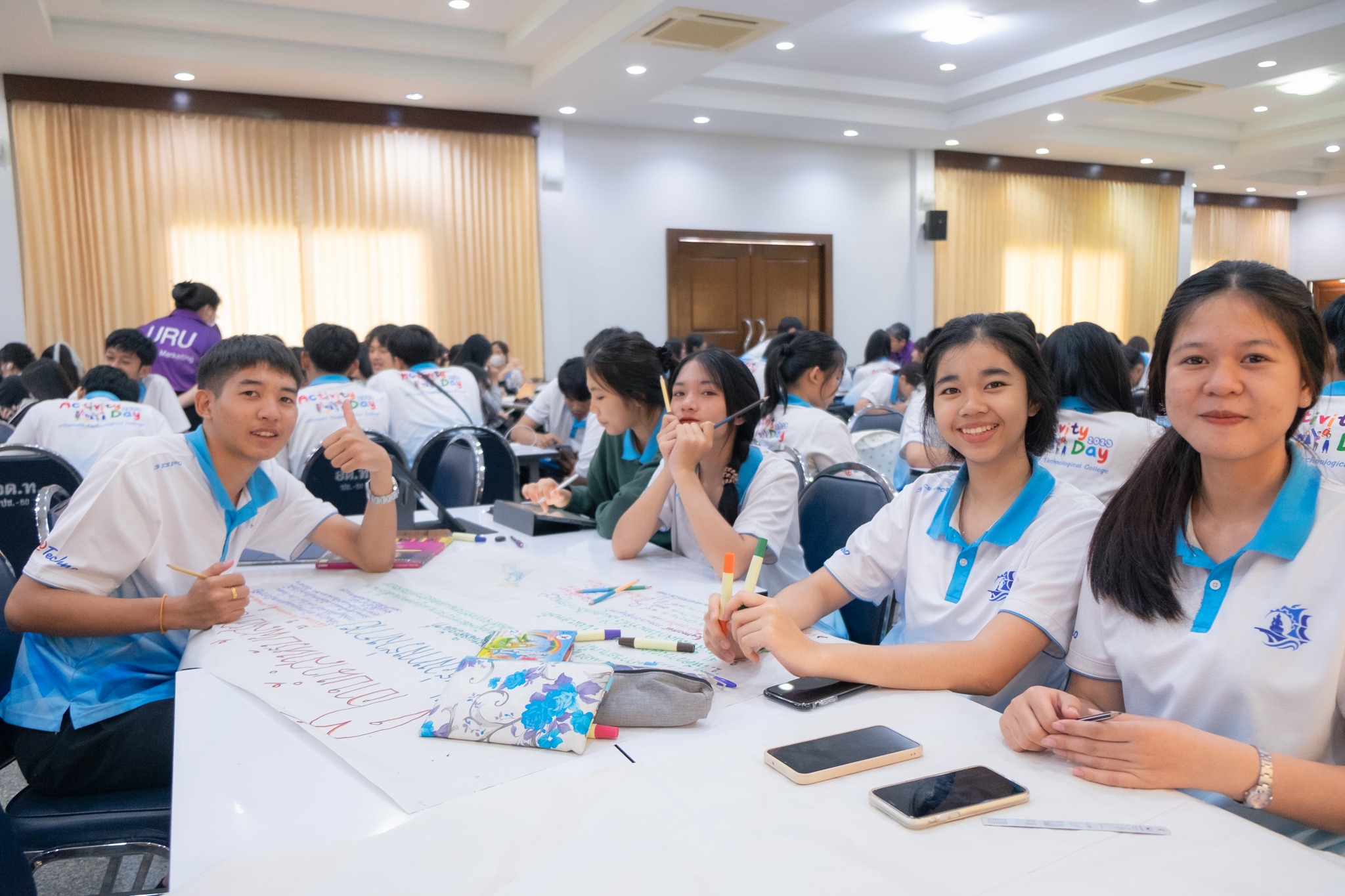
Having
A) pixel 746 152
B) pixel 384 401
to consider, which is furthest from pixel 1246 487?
pixel 746 152

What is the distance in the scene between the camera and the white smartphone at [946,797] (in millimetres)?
924

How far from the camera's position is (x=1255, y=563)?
3.86 ft

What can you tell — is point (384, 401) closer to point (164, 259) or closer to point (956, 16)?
point (164, 259)

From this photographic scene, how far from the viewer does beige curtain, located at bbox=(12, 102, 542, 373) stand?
701 centimetres

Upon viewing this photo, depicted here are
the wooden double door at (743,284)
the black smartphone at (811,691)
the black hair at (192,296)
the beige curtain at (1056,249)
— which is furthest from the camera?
the beige curtain at (1056,249)

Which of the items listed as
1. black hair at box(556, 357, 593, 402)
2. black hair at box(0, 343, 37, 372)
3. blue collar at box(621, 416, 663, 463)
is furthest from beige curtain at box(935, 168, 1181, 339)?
blue collar at box(621, 416, 663, 463)

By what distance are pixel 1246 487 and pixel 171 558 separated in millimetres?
1779

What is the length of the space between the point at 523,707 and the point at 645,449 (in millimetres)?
1549

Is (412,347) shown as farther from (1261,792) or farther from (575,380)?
(1261,792)

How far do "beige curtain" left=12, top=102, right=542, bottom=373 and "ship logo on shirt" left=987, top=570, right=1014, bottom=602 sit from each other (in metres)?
7.33

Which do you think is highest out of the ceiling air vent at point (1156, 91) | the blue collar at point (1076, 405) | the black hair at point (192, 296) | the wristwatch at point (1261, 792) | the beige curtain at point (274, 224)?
the ceiling air vent at point (1156, 91)

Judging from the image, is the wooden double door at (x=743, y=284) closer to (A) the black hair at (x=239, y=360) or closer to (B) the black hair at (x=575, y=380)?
(B) the black hair at (x=575, y=380)

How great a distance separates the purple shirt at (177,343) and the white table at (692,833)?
555 centimetres

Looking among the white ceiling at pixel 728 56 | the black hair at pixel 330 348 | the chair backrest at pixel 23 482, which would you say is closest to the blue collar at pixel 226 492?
the chair backrest at pixel 23 482
